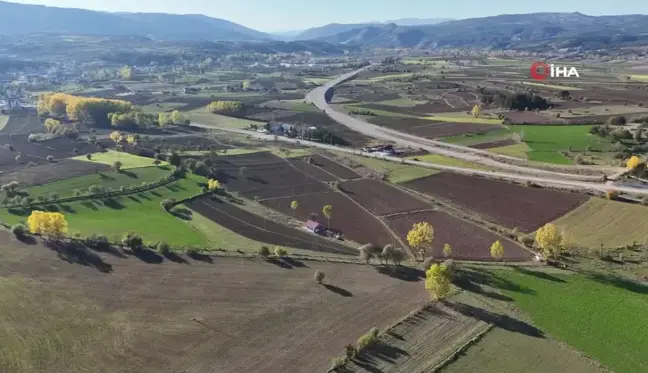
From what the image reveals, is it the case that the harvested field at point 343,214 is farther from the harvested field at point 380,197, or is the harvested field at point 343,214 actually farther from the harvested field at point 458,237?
the harvested field at point 458,237

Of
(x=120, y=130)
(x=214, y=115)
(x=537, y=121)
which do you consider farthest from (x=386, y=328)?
(x=214, y=115)

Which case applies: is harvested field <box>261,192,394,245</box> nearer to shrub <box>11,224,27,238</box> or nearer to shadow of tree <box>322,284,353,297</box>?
shadow of tree <box>322,284,353,297</box>

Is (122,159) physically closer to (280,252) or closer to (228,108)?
(280,252)

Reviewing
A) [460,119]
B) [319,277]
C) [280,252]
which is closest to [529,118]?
[460,119]

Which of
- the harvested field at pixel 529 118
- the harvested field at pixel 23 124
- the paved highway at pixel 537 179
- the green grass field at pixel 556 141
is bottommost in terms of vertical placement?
the harvested field at pixel 23 124

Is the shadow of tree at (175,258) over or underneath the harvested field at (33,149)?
underneath

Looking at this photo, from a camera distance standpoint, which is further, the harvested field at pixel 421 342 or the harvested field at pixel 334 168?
the harvested field at pixel 334 168

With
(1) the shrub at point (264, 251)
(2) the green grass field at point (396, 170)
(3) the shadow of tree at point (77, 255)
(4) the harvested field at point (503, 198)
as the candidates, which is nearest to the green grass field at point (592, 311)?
(4) the harvested field at point (503, 198)
